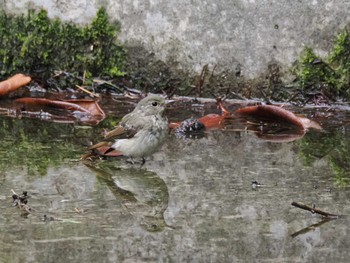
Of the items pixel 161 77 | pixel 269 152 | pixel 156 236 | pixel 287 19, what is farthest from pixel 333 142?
pixel 156 236

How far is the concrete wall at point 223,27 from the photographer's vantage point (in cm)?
754

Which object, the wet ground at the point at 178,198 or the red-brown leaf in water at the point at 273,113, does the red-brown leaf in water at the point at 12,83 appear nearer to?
the wet ground at the point at 178,198

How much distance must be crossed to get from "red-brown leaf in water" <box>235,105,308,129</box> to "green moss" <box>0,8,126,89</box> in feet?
4.54

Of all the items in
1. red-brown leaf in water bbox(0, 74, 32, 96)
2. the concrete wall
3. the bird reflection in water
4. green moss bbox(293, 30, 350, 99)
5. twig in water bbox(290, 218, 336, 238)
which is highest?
the concrete wall

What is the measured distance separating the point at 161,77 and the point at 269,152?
203 cm

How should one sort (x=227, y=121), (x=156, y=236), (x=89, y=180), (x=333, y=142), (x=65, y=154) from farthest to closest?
(x=227, y=121)
(x=333, y=142)
(x=65, y=154)
(x=89, y=180)
(x=156, y=236)

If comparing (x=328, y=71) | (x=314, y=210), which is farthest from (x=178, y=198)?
(x=328, y=71)

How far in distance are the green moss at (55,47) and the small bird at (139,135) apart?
5.33 ft

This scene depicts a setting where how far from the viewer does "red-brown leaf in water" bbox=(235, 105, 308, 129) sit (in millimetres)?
6926

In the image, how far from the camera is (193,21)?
25.2 ft

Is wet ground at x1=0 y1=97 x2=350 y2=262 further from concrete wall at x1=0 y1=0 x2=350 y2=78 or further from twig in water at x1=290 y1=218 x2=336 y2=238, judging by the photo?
concrete wall at x1=0 y1=0 x2=350 y2=78

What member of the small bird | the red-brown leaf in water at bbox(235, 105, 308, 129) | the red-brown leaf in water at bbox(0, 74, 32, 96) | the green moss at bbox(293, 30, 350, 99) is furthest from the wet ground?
the green moss at bbox(293, 30, 350, 99)

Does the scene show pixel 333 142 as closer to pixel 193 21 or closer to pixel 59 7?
pixel 193 21

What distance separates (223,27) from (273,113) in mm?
1039
